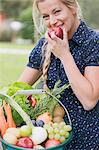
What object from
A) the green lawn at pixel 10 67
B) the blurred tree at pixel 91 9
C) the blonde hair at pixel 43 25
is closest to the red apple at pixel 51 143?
the blonde hair at pixel 43 25

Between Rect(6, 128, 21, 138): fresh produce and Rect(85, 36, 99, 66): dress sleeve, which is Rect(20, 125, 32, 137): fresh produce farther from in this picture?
Rect(85, 36, 99, 66): dress sleeve

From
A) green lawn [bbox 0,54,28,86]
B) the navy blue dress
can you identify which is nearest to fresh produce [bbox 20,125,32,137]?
the navy blue dress

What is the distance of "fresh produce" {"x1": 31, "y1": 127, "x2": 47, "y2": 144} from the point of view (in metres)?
1.56

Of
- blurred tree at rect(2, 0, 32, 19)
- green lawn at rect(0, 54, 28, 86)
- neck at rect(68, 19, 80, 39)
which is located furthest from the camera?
blurred tree at rect(2, 0, 32, 19)

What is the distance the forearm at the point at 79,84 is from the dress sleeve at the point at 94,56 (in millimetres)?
129

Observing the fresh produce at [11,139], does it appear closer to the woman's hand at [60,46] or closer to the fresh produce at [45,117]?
the fresh produce at [45,117]

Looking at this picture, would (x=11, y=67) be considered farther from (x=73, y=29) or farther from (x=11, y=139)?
(x=11, y=139)

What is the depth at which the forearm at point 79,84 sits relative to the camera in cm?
177

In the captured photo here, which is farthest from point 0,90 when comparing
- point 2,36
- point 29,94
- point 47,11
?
point 2,36

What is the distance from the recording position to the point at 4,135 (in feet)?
5.19

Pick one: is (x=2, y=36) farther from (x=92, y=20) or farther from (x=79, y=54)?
(x=79, y=54)

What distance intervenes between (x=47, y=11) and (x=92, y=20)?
16224 millimetres

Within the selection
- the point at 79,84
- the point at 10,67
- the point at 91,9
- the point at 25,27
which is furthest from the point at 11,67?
the point at 79,84

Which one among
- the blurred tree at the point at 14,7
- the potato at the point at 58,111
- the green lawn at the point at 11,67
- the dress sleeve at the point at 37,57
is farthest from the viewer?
the blurred tree at the point at 14,7
